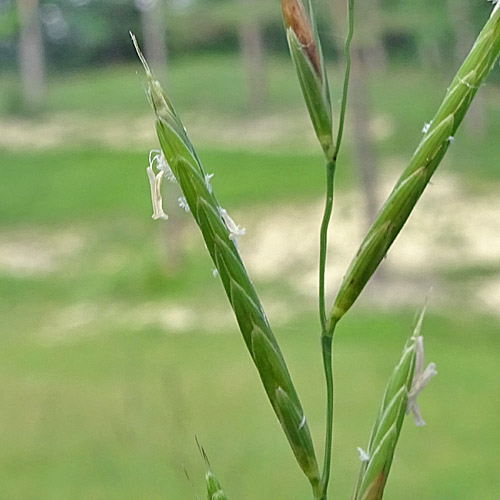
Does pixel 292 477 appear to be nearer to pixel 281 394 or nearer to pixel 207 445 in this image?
pixel 207 445

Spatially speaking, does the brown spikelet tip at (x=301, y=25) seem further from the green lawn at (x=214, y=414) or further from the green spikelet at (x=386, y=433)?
the green lawn at (x=214, y=414)

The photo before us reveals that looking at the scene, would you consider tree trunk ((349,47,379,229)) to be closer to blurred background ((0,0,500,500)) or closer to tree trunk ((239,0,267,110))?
blurred background ((0,0,500,500))

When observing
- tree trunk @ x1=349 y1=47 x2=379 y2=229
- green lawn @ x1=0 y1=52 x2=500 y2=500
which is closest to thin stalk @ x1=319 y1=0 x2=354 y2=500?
green lawn @ x1=0 y1=52 x2=500 y2=500

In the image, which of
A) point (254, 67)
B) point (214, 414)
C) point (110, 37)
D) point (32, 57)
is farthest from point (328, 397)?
point (32, 57)

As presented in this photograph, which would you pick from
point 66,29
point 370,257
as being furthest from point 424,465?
point 66,29

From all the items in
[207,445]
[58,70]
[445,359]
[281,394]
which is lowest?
[58,70]

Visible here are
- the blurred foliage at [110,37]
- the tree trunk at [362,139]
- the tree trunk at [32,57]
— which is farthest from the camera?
the tree trunk at [32,57]

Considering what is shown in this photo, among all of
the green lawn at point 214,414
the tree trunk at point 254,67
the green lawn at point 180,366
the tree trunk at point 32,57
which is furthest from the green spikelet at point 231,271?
the tree trunk at point 32,57
